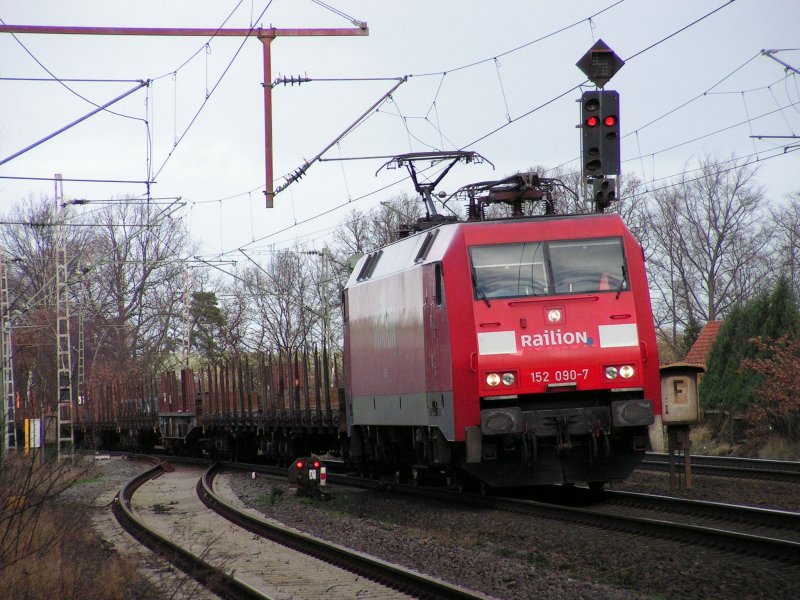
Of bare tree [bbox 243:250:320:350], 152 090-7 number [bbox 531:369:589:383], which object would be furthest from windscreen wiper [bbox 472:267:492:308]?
bare tree [bbox 243:250:320:350]

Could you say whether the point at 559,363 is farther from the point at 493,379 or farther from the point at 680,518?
the point at 680,518

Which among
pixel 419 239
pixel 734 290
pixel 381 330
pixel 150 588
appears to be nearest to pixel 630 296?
pixel 419 239

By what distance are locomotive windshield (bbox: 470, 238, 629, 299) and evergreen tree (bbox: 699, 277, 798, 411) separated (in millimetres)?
12041

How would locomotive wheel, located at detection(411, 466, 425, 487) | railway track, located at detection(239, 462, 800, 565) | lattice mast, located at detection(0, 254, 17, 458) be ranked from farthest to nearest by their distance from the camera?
lattice mast, located at detection(0, 254, 17, 458)
locomotive wheel, located at detection(411, 466, 425, 487)
railway track, located at detection(239, 462, 800, 565)

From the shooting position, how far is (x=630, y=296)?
13375mm

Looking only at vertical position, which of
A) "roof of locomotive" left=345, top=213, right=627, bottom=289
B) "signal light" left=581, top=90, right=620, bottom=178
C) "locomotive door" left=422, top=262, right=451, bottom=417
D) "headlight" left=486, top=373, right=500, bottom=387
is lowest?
"headlight" left=486, top=373, right=500, bottom=387

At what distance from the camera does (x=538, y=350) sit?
1305 cm

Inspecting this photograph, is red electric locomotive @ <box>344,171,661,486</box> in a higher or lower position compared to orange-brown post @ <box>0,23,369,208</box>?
lower

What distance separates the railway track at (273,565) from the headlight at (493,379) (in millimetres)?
2801

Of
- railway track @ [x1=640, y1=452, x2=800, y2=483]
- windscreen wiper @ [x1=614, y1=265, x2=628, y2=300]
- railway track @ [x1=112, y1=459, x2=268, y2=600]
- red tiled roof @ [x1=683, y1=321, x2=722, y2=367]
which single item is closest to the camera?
railway track @ [x1=112, y1=459, x2=268, y2=600]

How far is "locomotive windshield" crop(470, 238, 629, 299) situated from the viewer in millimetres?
13430

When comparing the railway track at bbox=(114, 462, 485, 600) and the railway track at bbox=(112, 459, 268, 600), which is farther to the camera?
the railway track at bbox=(112, 459, 268, 600)

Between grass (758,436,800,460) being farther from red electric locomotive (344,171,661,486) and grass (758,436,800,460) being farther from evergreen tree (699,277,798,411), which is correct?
red electric locomotive (344,171,661,486)

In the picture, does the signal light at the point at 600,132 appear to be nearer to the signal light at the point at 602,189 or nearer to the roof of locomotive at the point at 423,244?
the signal light at the point at 602,189
